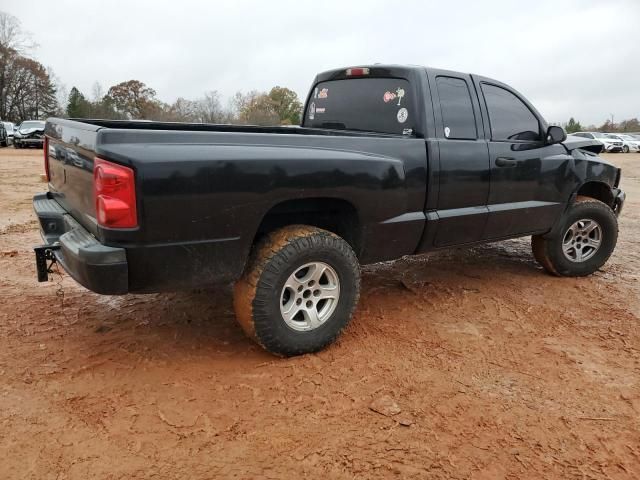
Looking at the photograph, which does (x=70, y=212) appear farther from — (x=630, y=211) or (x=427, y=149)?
(x=630, y=211)

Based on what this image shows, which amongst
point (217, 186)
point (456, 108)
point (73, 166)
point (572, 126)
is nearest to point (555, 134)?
point (456, 108)

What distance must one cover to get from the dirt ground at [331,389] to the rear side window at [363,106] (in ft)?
4.80

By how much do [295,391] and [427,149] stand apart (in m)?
1.89

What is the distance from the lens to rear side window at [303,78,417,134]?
3850 mm

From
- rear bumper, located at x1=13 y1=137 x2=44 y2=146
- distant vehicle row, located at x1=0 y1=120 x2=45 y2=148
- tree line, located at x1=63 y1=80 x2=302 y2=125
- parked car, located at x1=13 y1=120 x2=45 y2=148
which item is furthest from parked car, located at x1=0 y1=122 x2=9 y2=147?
tree line, located at x1=63 y1=80 x2=302 y2=125

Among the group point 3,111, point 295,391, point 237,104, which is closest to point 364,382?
point 295,391

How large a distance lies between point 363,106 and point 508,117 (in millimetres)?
1256

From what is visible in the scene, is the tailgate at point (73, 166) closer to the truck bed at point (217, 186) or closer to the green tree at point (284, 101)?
the truck bed at point (217, 186)

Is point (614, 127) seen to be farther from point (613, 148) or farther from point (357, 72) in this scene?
point (357, 72)

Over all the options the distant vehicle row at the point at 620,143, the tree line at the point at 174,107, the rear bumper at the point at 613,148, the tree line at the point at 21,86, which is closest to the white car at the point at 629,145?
the distant vehicle row at the point at 620,143

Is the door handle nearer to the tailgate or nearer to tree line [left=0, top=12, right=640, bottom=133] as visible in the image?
the tailgate

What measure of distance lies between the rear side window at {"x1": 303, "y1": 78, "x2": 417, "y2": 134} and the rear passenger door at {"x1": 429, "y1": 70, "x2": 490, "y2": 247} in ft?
0.76

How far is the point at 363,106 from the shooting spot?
13.8 ft

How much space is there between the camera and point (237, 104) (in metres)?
59.3
